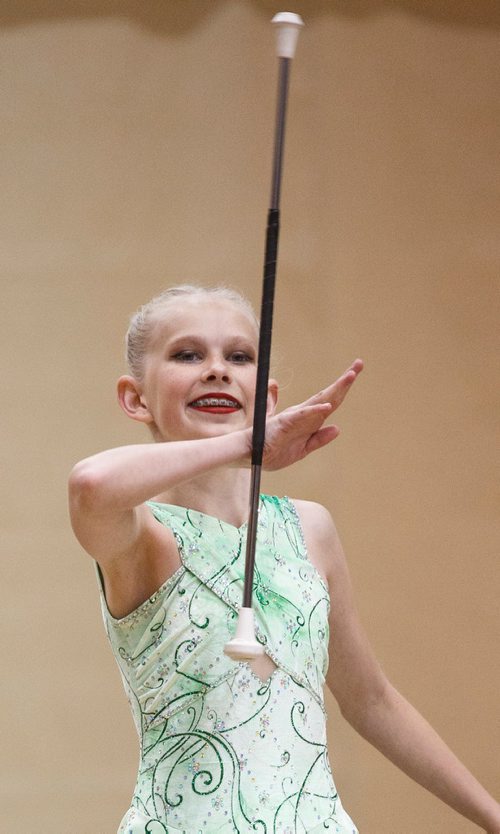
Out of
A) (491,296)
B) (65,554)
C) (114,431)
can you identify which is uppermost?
(491,296)

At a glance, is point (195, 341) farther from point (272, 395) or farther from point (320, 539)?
point (320, 539)

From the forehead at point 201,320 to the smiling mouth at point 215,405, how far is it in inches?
4.3

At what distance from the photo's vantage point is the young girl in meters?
1.44

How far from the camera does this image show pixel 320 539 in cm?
186

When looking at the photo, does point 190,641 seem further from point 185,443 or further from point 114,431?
point 114,431

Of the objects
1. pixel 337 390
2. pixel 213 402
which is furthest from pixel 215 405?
pixel 337 390

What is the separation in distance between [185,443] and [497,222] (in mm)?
1861

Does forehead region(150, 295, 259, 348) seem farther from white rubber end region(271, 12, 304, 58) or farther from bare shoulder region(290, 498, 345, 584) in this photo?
white rubber end region(271, 12, 304, 58)

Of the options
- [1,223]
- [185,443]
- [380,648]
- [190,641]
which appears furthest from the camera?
[1,223]

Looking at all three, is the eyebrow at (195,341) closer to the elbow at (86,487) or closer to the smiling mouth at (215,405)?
the smiling mouth at (215,405)

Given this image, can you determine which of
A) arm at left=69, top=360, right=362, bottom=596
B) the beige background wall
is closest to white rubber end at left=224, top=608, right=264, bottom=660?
arm at left=69, top=360, right=362, bottom=596

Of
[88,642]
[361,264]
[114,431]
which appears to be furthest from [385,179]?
[88,642]

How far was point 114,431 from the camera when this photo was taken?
2.99m

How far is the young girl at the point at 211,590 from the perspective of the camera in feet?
4.72
